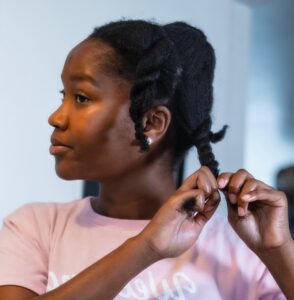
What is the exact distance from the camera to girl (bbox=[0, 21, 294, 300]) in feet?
2.60

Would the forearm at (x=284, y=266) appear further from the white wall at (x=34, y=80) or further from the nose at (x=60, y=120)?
the white wall at (x=34, y=80)

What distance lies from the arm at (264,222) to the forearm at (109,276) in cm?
14

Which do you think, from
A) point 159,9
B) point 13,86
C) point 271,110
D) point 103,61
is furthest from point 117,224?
point 271,110

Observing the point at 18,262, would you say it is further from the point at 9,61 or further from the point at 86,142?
the point at 9,61

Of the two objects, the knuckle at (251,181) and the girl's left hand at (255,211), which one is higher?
the knuckle at (251,181)

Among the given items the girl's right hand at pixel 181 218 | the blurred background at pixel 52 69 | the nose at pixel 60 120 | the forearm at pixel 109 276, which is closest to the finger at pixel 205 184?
the girl's right hand at pixel 181 218

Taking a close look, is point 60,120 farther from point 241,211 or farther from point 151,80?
point 241,211

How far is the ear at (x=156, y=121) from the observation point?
2.94ft

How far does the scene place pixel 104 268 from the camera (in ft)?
2.54

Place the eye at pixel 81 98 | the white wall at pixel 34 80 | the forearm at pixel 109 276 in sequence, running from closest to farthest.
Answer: the forearm at pixel 109 276 → the eye at pixel 81 98 → the white wall at pixel 34 80

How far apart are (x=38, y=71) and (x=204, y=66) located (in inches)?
21.9

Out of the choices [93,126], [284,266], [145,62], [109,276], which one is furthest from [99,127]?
[284,266]

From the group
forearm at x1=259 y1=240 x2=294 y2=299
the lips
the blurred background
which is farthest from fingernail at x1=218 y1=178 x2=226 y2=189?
the blurred background

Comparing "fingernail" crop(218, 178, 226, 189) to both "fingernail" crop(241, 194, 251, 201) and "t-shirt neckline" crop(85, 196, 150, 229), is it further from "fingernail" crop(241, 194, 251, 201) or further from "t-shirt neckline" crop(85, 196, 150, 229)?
"t-shirt neckline" crop(85, 196, 150, 229)
